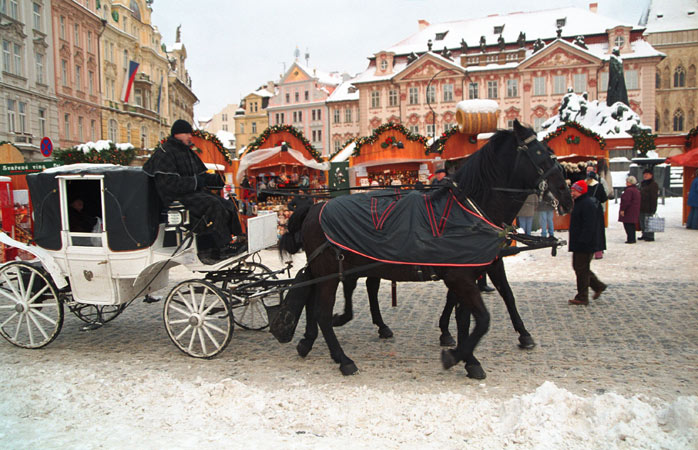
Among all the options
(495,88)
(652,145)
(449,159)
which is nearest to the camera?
(449,159)

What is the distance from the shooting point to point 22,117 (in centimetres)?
2894

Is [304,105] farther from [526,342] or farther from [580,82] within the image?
[526,342]

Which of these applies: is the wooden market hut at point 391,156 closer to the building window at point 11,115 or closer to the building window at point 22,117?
the building window at point 11,115

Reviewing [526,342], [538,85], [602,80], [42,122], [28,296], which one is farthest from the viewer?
[538,85]

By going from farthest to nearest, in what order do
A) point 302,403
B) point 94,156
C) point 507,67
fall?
point 507,67 → point 94,156 → point 302,403

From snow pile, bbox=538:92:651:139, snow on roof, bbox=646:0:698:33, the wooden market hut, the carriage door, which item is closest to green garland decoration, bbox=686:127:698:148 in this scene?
snow pile, bbox=538:92:651:139

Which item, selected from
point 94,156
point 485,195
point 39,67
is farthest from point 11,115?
point 485,195

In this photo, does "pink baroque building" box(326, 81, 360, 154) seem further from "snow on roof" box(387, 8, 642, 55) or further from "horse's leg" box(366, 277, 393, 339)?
"horse's leg" box(366, 277, 393, 339)

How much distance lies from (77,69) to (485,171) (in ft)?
128

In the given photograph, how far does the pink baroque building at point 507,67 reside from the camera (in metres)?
47.9

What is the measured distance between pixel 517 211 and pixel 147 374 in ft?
12.1

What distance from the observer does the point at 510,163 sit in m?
4.67

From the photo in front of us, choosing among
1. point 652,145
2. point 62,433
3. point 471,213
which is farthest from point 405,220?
point 652,145

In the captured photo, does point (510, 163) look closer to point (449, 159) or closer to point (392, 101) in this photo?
point (449, 159)
